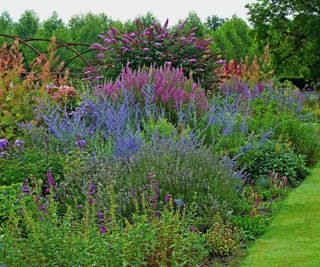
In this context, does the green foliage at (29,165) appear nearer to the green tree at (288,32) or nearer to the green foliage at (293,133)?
the green foliage at (293,133)

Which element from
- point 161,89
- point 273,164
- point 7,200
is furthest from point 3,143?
point 273,164

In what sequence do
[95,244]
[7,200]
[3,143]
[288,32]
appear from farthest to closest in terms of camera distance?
[288,32], [3,143], [7,200], [95,244]

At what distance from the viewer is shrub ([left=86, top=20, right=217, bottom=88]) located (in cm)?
1210

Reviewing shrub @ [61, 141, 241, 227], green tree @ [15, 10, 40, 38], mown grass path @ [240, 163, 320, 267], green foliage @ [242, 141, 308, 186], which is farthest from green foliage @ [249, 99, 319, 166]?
green tree @ [15, 10, 40, 38]

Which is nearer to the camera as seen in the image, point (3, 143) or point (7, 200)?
point (7, 200)

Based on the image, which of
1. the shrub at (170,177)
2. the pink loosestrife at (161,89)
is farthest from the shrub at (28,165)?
the pink loosestrife at (161,89)

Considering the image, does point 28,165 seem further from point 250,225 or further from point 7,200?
point 250,225

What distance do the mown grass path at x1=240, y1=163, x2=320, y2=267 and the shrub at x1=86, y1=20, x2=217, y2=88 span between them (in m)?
5.14

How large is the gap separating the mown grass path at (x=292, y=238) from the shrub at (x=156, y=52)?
5143 millimetres

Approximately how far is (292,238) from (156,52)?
22.6 ft

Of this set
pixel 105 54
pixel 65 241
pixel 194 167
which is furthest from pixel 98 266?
pixel 105 54

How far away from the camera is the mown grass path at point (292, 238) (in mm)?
5070

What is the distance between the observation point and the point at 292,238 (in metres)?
5.75

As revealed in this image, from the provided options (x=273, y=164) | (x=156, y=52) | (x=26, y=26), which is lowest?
(x=273, y=164)
